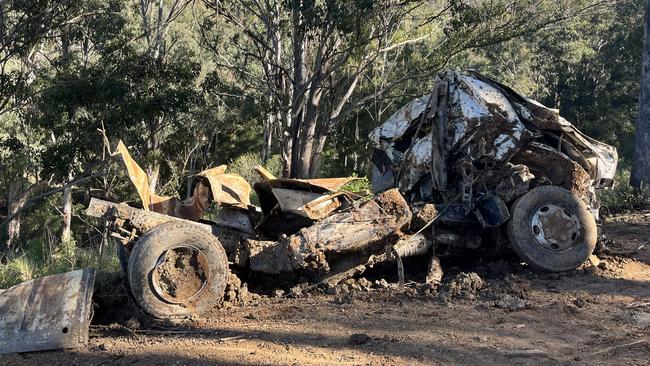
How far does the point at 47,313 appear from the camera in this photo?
5.17 meters

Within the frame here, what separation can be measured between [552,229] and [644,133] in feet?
25.9

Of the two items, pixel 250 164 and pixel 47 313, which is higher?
pixel 250 164

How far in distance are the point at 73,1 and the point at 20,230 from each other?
15.2 metres

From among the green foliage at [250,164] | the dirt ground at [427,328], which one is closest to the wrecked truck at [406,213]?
the dirt ground at [427,328]

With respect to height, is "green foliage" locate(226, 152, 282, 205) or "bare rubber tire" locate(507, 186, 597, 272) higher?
"green foliage" locate(226, 152, 282, 205)

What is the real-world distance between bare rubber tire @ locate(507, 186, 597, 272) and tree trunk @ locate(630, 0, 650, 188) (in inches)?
274

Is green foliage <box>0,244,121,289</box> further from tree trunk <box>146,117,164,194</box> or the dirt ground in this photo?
tree trunk <box>146,117,164,194</box>

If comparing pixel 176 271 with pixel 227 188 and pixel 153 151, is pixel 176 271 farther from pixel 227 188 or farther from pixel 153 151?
pixel 153 151

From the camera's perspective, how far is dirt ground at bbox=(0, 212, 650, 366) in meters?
4.66

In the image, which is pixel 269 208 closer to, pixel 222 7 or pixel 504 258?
pixel 504 258

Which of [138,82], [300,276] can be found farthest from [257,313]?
[138,82]

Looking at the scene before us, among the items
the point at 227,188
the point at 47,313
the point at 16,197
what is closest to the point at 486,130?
the point at 227,188

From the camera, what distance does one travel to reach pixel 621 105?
3450cm

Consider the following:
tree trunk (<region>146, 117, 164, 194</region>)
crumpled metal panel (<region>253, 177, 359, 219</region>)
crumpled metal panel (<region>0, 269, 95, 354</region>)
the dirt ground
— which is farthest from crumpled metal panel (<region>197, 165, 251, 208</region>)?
tree trunk (<region>146, 117, 164, 194</region>)
